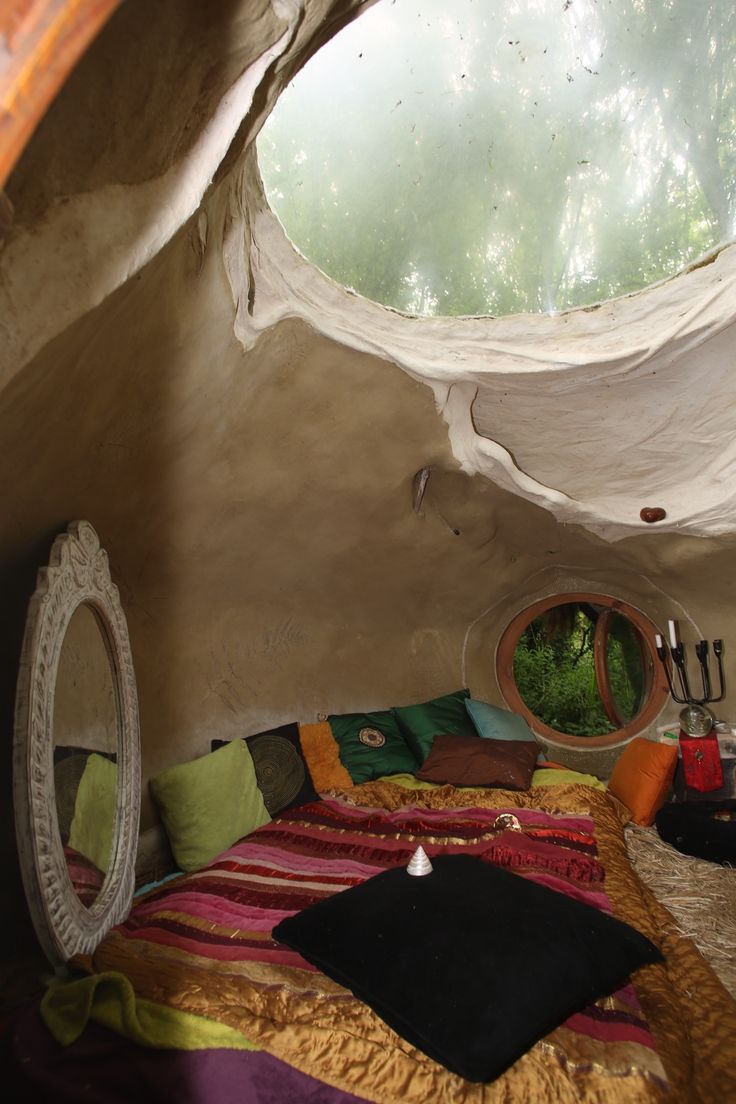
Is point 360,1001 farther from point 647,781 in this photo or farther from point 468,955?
point 647,781

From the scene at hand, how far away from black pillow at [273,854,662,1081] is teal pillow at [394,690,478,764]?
1.81 m

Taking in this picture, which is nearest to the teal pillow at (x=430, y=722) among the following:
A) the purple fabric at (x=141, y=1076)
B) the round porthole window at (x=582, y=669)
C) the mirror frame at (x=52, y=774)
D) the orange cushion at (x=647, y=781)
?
the round porthole window at (x=582, y=669)

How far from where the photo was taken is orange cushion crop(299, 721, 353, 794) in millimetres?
2945

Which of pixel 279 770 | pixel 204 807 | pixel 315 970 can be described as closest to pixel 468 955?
pixel 315 970

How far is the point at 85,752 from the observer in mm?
1733

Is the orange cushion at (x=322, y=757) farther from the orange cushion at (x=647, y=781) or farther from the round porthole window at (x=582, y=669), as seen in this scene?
Result: the round porthole window at (x=582, y=669)

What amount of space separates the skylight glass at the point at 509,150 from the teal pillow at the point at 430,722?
2.11 meters

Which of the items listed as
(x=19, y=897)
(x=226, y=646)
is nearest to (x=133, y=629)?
(x=226, y=646)

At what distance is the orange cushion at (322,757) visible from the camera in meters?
2.95

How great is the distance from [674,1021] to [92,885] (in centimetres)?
138

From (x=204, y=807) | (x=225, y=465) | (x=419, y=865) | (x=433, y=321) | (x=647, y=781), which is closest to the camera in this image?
(x=419, y=865)

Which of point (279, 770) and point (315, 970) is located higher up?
point (279, 770)

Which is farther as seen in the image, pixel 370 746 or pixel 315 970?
pixel 370 746

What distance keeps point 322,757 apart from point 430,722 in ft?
2.36
